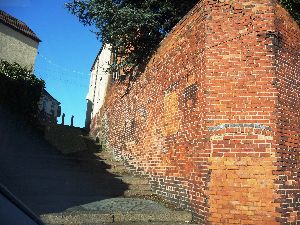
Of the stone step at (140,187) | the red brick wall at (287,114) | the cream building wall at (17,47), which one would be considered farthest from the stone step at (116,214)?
the cream building wall at (17,47)

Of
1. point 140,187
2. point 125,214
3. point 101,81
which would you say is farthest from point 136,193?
point 101,81

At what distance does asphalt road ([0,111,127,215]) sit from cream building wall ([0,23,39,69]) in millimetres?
9707

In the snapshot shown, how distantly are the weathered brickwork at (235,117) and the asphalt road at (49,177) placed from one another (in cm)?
176

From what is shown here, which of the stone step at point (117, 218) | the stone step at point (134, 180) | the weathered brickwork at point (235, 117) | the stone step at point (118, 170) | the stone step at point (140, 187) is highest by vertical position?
the weathered brickwork at point (235, 117)

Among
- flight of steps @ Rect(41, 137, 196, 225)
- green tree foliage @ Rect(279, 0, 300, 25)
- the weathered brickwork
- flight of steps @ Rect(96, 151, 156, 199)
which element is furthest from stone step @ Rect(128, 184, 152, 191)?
green tree foliage @ Rect(279, 0, 300, 25)

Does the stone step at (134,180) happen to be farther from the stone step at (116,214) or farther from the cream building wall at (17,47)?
the cream building wall at (17,47)

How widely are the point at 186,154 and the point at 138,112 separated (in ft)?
11.2

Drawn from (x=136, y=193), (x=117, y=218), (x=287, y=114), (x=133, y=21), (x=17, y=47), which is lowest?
(x=117, y=218)

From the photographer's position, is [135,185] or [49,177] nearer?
[49,177]

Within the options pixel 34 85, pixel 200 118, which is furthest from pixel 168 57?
pixel 34 85

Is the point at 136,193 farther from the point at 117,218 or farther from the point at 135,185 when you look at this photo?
the point at 117,218

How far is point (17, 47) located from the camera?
19047mm

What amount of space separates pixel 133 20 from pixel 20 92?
18.2 feet

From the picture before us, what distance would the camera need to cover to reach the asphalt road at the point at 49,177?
6199 mm
